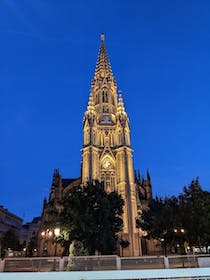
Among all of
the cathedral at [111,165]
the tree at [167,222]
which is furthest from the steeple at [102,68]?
the tree at [167,222]

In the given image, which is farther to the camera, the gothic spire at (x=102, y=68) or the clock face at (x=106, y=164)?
the gothic spire at (x=102, y=68)

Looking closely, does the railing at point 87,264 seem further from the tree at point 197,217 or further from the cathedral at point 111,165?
the cathedral at point 111,165

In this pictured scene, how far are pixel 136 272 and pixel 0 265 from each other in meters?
8.21

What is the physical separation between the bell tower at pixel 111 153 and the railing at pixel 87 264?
29.6 metres

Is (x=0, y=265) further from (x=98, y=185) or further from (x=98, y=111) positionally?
(x=98, y=111)

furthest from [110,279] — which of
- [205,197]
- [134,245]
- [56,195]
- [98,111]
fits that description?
[98,111]

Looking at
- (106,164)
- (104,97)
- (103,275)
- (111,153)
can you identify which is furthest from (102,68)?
(103,275)

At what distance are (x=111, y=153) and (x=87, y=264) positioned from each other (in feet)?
129

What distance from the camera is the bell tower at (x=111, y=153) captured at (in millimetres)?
44934

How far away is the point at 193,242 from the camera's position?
79.8 ft

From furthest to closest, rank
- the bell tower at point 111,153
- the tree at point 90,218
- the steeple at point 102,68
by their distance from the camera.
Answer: the steeple at point 102,68 < the bell tower at point 111,153 < the tree at point 90,218

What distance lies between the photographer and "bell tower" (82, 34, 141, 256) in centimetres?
4493

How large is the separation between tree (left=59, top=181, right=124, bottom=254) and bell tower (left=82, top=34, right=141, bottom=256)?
16.6m

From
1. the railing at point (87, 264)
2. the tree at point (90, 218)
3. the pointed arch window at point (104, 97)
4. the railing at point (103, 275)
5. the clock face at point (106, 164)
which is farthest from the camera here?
the pointed arch window at point (104, 97)
